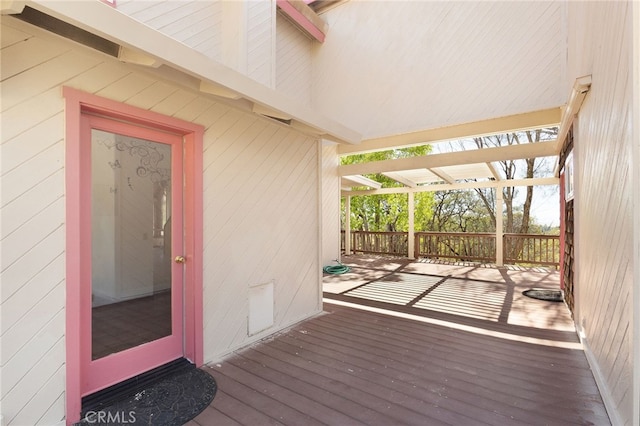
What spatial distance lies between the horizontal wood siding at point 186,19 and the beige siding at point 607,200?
12.5 feet

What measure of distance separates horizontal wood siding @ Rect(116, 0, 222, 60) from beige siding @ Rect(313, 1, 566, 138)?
2.73m

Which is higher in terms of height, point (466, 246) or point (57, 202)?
point (57, 202)

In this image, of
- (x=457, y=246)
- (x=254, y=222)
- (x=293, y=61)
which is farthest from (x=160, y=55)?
(x=457, y=246)

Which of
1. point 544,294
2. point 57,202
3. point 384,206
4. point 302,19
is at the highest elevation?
point 302,19

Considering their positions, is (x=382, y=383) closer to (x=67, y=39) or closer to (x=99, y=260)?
(x=99, y=260)

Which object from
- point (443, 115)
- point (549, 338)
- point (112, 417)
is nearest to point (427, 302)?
point (549, 338)

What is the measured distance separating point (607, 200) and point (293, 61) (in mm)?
5154

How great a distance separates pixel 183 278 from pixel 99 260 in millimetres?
699

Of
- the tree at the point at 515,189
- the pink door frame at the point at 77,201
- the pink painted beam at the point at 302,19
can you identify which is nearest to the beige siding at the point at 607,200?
the pink door frame at the point at 77,201

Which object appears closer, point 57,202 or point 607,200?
point 57,202

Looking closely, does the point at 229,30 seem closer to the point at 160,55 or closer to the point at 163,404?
the point at 160,55

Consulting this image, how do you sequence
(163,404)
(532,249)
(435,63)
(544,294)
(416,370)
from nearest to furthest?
(163,404) < (416,370) < (435,63) < (544,294) < (532,249)

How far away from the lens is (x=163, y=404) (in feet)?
7.19

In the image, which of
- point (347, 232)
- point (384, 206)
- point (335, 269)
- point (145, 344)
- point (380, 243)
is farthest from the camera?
point (384, 206)
